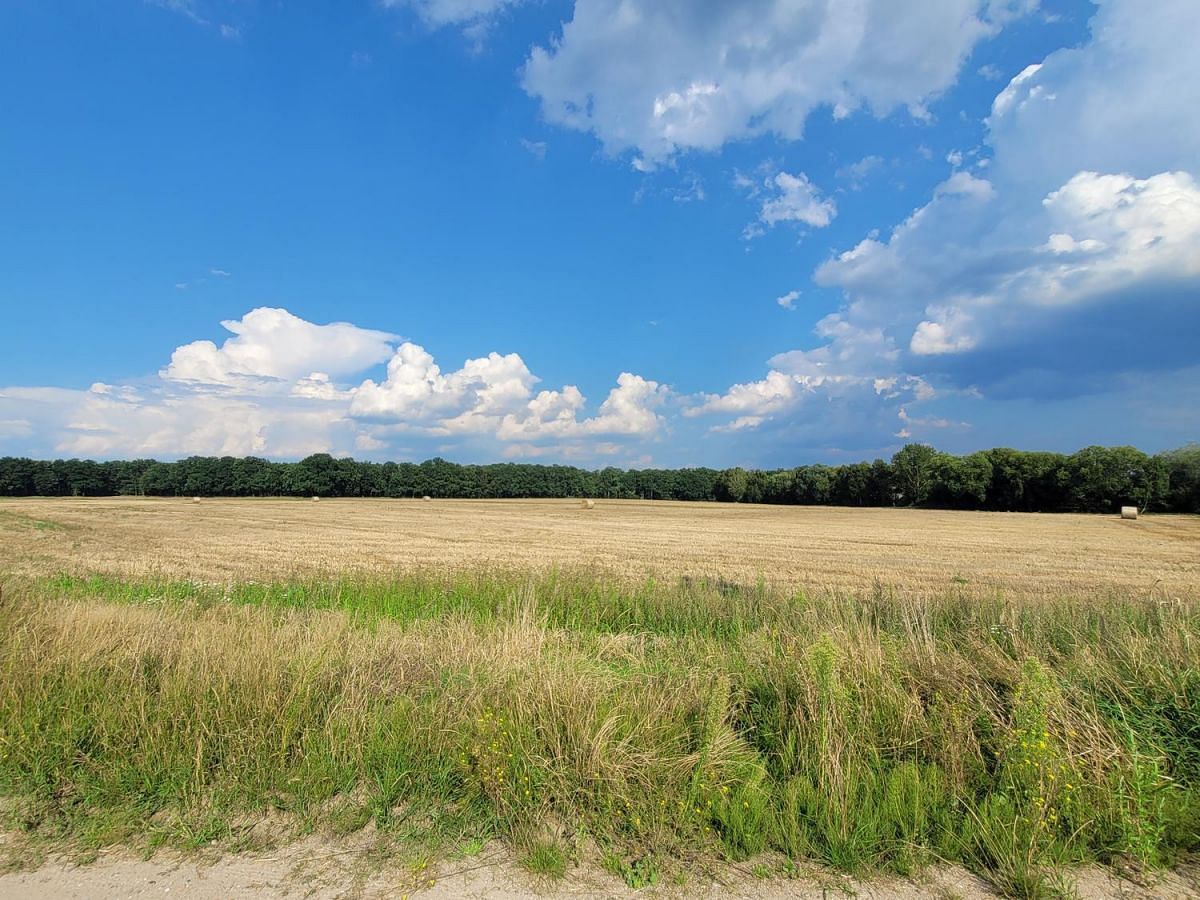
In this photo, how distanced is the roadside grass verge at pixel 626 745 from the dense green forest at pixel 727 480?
97.2 m

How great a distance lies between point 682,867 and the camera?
3467mm

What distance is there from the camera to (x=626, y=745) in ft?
13.8

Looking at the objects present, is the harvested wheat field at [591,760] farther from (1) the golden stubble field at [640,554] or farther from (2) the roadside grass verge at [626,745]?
(1) the golden stubble field at [640,554]

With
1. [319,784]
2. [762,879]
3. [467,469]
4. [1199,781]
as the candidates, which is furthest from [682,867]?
[467,469]

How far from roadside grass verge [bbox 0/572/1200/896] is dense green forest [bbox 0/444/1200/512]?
3826 inches

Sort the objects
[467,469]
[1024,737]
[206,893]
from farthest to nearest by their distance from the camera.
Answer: [467,469]
[1024,737]
[206,893]

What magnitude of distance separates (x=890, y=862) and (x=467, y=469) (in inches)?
5253

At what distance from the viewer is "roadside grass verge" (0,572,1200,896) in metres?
3.70

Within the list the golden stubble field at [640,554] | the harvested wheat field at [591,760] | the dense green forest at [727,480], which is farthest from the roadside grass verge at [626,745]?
the dense green forest at [727,480]

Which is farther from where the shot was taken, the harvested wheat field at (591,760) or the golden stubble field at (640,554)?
the golden stubble field at (640,554)

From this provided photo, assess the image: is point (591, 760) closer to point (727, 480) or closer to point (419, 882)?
point (419, 882)

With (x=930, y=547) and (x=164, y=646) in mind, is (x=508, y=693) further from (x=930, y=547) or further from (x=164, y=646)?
(x=930, y=547)

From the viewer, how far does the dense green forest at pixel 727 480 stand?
80500 millimetres

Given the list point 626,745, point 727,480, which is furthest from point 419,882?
point 727,480
